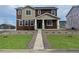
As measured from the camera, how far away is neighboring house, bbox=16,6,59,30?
688cm

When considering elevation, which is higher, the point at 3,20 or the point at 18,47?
the point at 3,20

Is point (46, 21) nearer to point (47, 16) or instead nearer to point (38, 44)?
point (47, 16)

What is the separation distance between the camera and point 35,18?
6910mm

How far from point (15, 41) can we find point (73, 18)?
1190 millimetres

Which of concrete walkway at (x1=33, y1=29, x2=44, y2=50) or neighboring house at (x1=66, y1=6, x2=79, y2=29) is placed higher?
neighboring house at (x1=66, y1=6, x2=79, y2=29)

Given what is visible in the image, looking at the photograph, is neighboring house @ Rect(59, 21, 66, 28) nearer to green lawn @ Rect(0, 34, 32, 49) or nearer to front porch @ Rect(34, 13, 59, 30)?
front porch @ Rect(34, 13, 59, 30)

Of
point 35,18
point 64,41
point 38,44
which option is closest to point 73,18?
point 64,41

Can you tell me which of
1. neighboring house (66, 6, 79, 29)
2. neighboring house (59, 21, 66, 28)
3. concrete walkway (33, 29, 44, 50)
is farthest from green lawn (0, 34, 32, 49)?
neighboring house (66, 6, 79, 29)

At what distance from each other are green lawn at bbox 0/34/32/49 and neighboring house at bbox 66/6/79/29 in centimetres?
79

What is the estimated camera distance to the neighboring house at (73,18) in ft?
22.5

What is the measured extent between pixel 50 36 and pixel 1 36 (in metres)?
0.94
